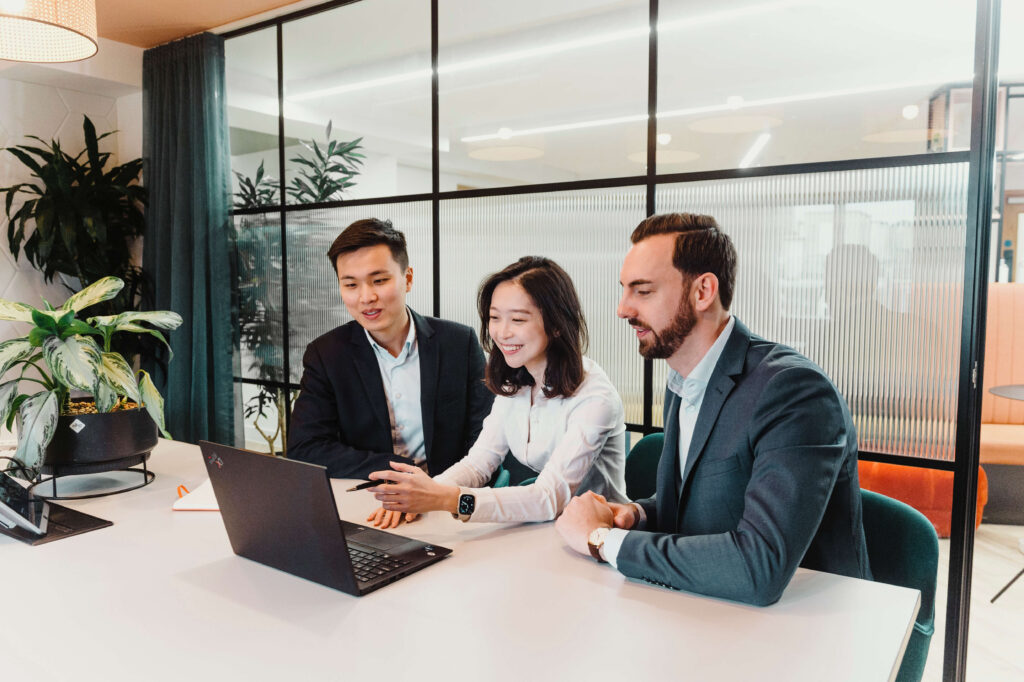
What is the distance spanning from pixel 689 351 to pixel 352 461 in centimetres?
104

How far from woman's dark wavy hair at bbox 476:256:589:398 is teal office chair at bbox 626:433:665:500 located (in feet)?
1.15

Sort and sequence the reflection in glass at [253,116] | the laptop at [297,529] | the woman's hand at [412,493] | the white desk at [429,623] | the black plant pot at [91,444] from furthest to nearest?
the reflection in glass at [253,116]
the black plant pot at [91,444]
the woman's hand at [412,493]
the laptop at [297,529]
the white desk at [429,623]

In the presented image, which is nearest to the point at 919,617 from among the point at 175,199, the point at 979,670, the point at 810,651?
the point at 810,651

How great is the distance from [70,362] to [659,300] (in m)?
1.42

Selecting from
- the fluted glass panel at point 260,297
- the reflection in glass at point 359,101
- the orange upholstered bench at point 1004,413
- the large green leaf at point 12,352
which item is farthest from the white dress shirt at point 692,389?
the fluted glass panel at point 260,297

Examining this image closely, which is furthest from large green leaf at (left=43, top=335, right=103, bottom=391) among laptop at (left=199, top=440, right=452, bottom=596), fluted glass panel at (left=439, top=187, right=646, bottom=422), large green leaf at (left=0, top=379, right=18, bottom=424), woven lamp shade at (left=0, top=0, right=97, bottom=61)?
fluted glass panel at (left=439, top=187, right=646, bottom=422)

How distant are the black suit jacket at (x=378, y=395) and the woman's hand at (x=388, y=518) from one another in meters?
0.67

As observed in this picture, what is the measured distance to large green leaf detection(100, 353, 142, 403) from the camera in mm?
1805

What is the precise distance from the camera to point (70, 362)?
1.69 meters

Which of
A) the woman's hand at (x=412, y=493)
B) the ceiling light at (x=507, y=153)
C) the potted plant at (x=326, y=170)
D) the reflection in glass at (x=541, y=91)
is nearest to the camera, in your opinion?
the woman's hand at (x=412, y=493)

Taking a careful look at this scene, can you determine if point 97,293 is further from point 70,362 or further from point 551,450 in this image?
point 551,450

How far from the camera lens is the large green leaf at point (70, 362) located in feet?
5.51

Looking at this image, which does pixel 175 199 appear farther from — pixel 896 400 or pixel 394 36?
pixel 896 400

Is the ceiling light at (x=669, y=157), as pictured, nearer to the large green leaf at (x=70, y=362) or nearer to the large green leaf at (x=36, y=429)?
the large green leaf at (x=70, y=362)
